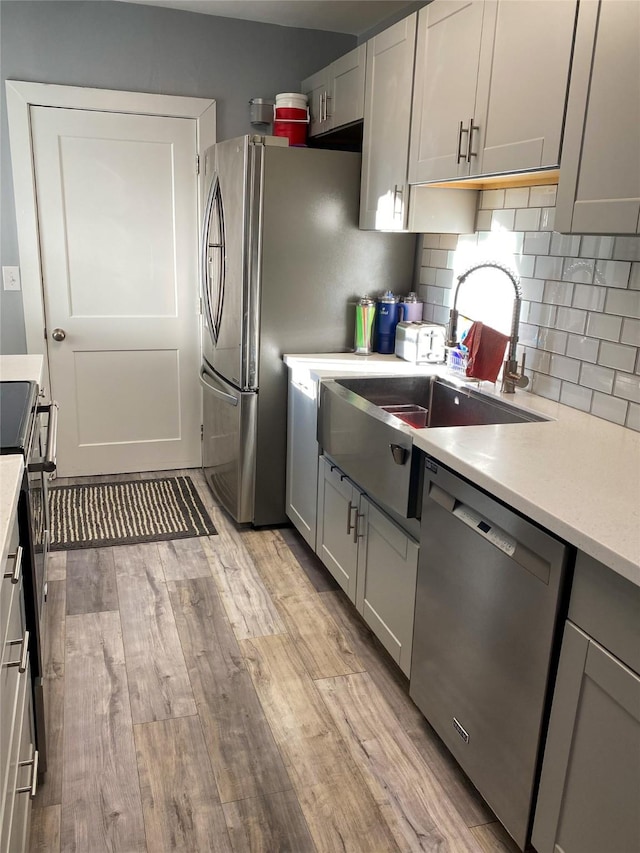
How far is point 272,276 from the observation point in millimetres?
3088

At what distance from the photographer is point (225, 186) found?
3.20 meters

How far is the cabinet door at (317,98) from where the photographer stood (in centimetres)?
337

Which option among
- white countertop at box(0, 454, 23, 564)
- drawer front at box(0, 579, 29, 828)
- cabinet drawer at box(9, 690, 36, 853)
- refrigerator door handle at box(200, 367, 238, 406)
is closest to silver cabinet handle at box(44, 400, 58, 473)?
white countertop at box(0, 454, 23, 564)

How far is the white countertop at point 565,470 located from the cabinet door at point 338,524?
2.26 ft

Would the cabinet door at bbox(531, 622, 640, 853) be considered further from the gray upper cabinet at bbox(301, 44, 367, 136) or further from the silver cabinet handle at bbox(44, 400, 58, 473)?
the gray upper cabinet at bbox(301, 44, 367, 136)

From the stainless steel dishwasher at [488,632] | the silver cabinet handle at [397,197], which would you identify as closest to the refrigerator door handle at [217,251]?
the silver cabinet handle at [397,197]

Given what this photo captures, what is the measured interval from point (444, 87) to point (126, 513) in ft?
8.05

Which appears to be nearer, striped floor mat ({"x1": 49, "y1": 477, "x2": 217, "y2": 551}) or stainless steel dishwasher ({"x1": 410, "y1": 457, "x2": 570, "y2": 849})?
stainless steel dishwasher ({"x1": 410, "y1": 457, "x2": 570, "y2": 849})

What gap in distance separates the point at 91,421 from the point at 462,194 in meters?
2.42

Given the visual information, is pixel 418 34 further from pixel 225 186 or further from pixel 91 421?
pixel 91 421

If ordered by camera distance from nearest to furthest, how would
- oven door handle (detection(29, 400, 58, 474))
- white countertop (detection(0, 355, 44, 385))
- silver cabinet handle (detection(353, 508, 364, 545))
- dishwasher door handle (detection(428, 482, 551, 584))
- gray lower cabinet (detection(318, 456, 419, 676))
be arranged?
dishwasher door handle (detection(428, 482, 551, 584)), oven door handle (detection(29, 400, 58, 474)), gray lower cabinet (detection(318, 456, 419, 676)), white countertop (detection(0, 355, 44, 385)), silver cabinet handle (detection(353, 508, 364, 545))

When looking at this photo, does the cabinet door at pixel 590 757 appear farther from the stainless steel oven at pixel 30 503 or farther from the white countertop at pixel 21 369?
the white countertop at pixel 21 369

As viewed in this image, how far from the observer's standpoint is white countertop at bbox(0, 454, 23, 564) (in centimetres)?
124

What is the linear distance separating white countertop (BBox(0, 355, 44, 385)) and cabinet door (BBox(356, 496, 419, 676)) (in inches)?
48.1
